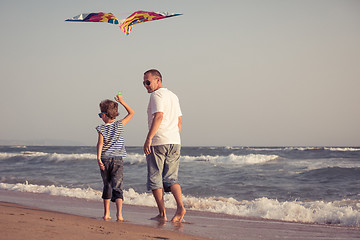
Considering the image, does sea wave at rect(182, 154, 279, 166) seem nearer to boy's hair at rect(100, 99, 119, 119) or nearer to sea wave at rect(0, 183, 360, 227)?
sea wave at rect(0, 183, 360, 227)

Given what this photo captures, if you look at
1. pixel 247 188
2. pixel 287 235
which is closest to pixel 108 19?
pixel 287 235

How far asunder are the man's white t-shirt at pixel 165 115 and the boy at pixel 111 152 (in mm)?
472

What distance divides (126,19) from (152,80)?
122 cm

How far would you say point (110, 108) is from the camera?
4410 mm

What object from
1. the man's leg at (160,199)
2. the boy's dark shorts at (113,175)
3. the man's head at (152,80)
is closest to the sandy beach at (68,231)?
the man's leg at (160,199)

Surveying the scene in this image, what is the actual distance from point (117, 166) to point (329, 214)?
10.8 feet

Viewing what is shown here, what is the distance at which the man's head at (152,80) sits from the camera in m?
4.29

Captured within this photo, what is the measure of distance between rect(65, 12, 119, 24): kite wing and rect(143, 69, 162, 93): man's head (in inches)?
42.3

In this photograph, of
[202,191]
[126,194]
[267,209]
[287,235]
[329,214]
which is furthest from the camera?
[202,191]

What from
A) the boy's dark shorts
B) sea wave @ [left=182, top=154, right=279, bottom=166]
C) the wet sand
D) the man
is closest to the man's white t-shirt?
the man

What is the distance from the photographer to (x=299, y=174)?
12422 mm

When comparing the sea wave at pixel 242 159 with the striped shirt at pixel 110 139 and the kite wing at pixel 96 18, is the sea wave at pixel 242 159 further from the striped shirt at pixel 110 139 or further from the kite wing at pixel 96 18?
the striped shirt at pixel 110 139

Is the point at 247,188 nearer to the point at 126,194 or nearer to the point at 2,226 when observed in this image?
the point at 126,194

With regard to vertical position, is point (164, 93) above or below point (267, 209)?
above
